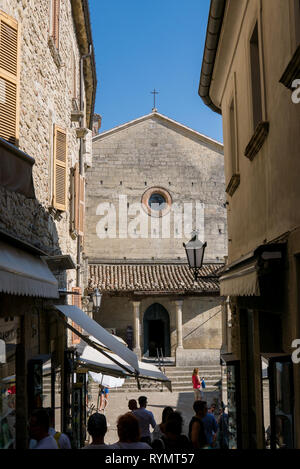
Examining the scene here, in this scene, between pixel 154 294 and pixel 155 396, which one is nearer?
pixel 155 396

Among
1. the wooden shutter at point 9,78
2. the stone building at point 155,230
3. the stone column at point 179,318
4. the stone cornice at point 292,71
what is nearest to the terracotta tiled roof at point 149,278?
the stone building at point 155,230

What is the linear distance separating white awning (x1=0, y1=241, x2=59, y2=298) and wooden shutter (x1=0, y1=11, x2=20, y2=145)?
1.58 m

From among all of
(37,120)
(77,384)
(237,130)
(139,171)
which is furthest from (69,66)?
(139,171)

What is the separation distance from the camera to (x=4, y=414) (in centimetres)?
571

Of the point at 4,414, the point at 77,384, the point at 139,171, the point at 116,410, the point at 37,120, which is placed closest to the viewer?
the point at 4,414

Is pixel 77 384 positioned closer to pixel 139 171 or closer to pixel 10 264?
pixel 10 264

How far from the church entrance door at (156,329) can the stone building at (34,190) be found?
47.2 feet

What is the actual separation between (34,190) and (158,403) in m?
15.2

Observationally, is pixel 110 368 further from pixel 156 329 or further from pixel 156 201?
pixel 156 201

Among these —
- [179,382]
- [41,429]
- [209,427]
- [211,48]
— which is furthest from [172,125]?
[41,429]

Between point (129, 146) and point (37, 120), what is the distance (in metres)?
21.9

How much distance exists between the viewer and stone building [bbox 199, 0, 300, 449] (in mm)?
4832

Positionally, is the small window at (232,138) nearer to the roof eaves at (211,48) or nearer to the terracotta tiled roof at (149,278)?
the roof eaves at (211,48)

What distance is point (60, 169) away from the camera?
10.3m
